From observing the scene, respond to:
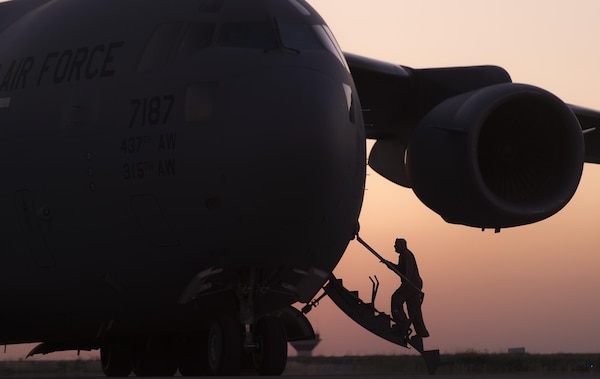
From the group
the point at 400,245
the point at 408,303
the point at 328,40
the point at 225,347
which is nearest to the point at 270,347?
the point at 225,347

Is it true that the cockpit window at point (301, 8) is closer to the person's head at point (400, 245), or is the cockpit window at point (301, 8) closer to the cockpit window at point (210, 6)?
the cockpit window at point (210, 6)

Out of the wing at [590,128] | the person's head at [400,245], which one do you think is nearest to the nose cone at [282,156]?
the person's head at [400,245]

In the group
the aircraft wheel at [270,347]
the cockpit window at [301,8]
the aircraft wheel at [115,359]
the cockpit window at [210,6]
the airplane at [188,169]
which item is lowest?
the aircraft wheel at [115,359]

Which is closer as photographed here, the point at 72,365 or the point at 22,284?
the point at 22,284

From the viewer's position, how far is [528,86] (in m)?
14.1

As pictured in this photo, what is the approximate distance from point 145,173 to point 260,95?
3.80ft

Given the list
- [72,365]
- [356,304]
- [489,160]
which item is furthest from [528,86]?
[72,365]

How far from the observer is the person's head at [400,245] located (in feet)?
53.4

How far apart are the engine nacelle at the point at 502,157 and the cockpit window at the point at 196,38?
10.2ft

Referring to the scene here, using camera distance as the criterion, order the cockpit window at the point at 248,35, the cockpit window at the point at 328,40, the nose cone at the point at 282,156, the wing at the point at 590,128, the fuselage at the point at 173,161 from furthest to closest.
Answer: the wing at the point at 590,128 < the cockpit window at the point at 328,40 < the cockpit window at the point at 248,35 < the fuselage at the point at 173,161 < the nose cone at the point at 282,156

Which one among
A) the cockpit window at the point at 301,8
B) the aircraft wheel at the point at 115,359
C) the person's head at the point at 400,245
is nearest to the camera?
the cockpit window at the point at 301,8

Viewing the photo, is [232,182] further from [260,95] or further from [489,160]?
[489,160]

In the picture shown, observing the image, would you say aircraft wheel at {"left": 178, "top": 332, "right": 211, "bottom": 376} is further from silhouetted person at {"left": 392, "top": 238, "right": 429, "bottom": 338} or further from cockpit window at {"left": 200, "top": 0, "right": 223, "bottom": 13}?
cockpit window at {"left": 200, "top": 0, "right": 223, "bottom": 13}

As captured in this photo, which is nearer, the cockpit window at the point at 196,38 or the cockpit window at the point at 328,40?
the cockpit window at the point at 196,38
